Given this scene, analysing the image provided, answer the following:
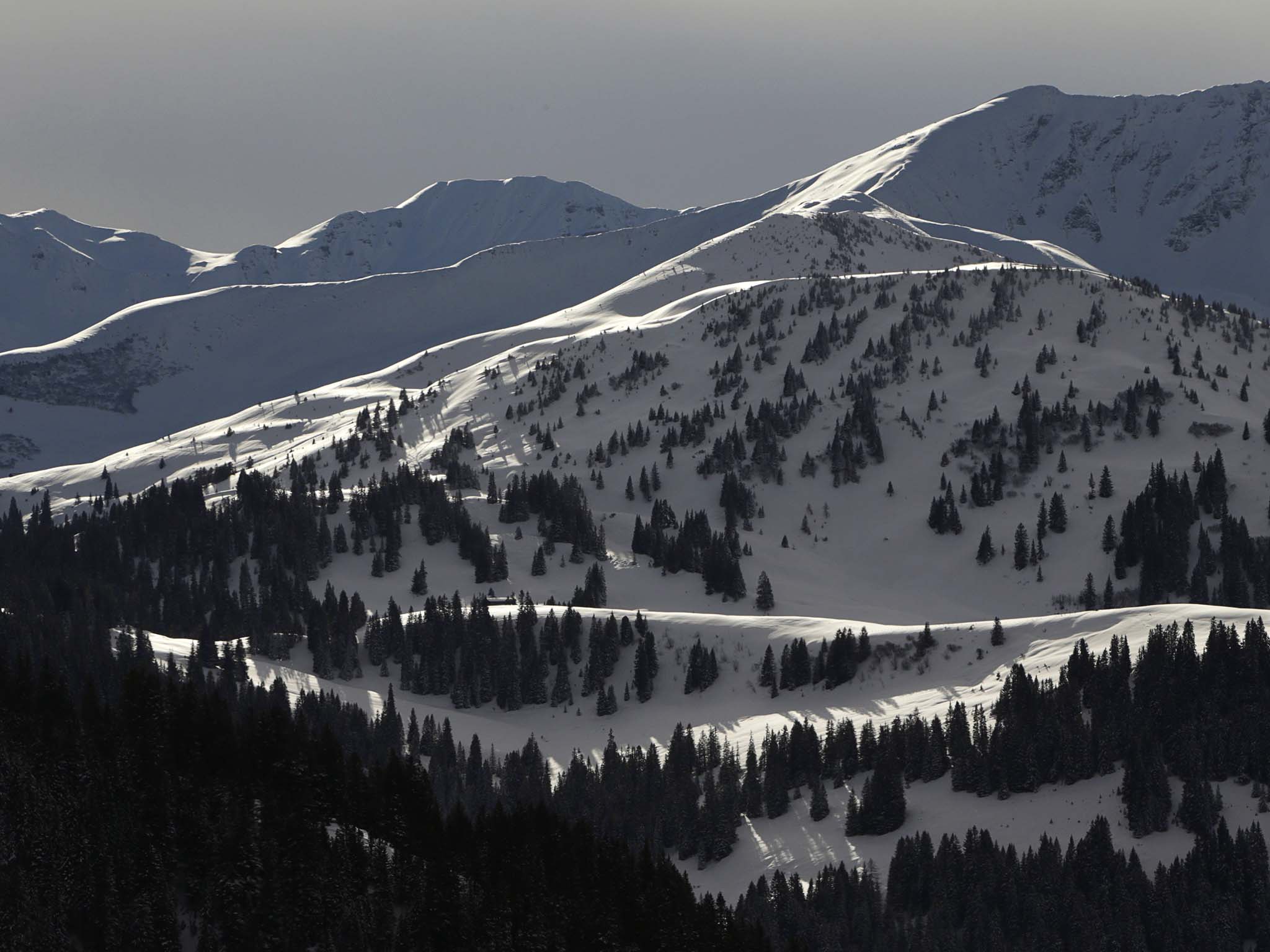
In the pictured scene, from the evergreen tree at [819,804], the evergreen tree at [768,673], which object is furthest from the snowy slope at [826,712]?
the evergreen tree at [768,673]

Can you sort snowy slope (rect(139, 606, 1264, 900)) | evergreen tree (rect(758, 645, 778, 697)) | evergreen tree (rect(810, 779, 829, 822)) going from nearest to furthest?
snowy slope (rect(139, 606, 1264, 900)) < evergreen tree (rect(810, 779, 829, 822)) < evergreen tree (rect(758, 645, 778, 697))

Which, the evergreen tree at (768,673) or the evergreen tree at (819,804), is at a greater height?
the evergreen tree at (768,673)

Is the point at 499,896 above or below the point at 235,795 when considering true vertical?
below

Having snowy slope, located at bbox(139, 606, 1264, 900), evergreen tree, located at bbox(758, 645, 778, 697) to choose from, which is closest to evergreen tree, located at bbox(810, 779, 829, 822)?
snowy slope, located at bbox(139, 606, 1264, 900)

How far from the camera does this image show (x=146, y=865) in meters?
94.6

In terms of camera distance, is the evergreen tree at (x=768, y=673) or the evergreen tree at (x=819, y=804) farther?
the evergreen tree at (x=768, y=673)

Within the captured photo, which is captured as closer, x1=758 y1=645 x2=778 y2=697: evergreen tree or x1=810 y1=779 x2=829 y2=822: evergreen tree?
x1=810 y1=779 x2=829 y2=822: evergreen tree

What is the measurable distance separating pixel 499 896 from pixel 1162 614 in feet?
280

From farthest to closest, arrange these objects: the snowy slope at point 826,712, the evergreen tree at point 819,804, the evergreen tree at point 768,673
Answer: the evergreen tree at point 768,673 → the evergreen tree at point 819,804 → the snowy slope at point 826,712

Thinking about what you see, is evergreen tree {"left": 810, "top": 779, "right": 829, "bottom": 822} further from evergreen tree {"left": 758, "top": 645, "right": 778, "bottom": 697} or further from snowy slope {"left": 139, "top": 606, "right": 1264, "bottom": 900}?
evergreen tree {"left": 758, "top": 645, "right": 778, "bottom": 697}

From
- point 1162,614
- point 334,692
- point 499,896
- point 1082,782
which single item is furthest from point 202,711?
point 1162,614

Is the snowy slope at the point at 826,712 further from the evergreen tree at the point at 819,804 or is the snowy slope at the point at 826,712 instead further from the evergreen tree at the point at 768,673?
the evergreen tree at the point at 768,673

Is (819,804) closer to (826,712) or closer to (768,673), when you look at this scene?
(826,712)

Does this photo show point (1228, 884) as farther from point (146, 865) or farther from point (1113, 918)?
point (146, 865)
